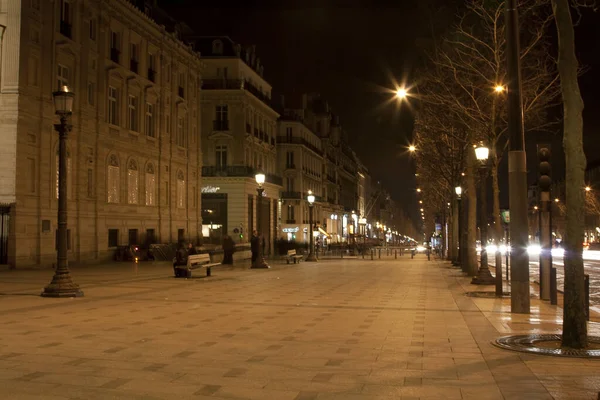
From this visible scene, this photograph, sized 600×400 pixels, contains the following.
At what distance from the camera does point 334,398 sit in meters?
6.97

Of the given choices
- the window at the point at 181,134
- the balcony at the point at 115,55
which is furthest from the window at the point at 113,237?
the window at the point at 181,134

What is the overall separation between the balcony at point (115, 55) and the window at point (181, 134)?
9819mm

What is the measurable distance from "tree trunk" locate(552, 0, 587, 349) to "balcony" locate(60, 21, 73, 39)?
2981cm

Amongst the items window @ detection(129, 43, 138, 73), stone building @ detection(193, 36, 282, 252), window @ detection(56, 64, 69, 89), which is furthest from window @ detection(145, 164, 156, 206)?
stone building @ detection(193, 36, 282, 252)

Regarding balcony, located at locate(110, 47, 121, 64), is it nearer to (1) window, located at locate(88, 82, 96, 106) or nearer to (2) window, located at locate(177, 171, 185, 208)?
(1) window, located at locate(88, 82, 96, 106)

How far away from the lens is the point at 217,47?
63250 mm

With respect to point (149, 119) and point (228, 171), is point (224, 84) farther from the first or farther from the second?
point (149, 119)

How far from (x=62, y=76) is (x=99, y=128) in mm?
4325

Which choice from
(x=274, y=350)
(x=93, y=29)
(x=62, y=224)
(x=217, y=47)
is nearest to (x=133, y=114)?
(x=93, y=29)

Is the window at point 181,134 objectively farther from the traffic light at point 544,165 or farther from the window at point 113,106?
the traffic light at point 544,165

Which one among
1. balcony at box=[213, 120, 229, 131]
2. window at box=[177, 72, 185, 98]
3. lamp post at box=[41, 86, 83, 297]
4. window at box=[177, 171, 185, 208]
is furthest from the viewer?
balcony at box=[213, 120, 229, 131]

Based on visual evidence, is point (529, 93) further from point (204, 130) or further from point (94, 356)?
point (204, 130)

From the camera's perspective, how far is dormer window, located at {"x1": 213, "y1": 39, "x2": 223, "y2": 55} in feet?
207

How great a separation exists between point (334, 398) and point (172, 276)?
2027cm
